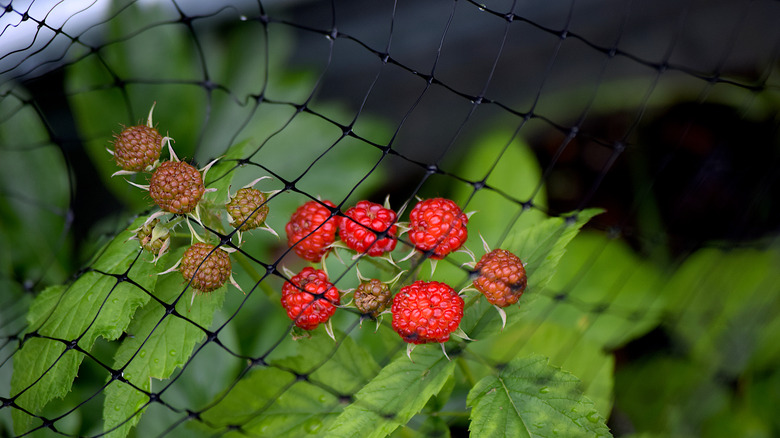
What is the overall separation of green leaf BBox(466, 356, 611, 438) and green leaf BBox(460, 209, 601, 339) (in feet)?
0.20

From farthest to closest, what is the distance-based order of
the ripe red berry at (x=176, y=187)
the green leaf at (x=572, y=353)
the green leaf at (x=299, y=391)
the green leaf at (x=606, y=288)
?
the green leaf at (x=606, y=288)
the green leaf at (x=572, y=353)
the green leaf at (x=299, y=391)
the ripe red berry at (x=176, y=187)

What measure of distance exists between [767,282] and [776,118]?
475mm

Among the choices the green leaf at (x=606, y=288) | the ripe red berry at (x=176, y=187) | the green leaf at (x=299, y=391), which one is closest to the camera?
the ripe red berry at (x=176, y=187)

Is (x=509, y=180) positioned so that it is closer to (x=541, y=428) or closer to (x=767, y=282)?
(x=767, y=282)

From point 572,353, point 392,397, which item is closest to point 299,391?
point 392,397

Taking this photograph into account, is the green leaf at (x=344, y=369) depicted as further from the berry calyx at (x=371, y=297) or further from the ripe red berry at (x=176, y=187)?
the ripe red berry at (x=176, y=187)

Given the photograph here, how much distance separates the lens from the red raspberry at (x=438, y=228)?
0.70m

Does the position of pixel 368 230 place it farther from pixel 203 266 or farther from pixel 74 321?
pixel 74 321

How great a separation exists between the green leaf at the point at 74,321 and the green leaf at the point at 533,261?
402 millimetres

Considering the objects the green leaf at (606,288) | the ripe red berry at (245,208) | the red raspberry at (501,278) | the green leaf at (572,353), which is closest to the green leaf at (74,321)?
the ripe red berry at (245,208)

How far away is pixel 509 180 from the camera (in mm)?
1293

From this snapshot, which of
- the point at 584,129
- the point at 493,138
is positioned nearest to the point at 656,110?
the point at 584,129

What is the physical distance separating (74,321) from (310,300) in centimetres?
29

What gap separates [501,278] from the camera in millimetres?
662
